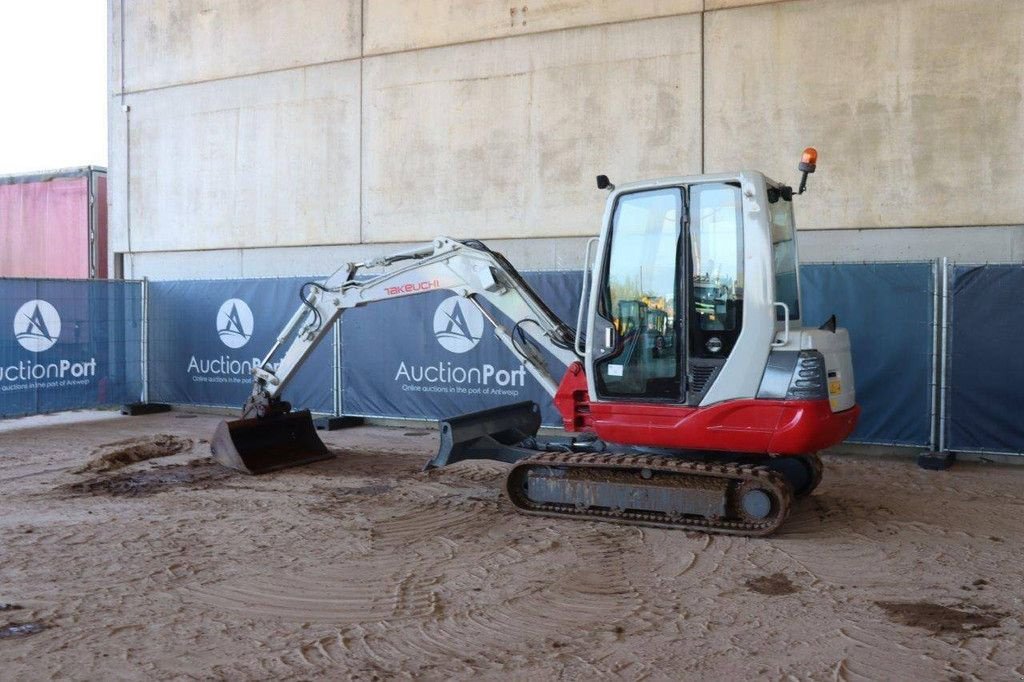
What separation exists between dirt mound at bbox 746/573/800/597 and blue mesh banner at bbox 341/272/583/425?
535cm

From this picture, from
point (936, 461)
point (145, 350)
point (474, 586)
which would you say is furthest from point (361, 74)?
point (474, 586)

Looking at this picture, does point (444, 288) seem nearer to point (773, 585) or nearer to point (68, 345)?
point (773, 585)

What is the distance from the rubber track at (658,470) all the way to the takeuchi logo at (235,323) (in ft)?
24.2

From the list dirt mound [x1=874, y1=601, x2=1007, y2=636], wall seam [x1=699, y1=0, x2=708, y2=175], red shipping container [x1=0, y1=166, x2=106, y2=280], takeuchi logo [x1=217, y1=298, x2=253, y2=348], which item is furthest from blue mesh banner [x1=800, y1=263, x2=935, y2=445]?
red shipping container [x1=0, y1=166, x2=106, y2=280]

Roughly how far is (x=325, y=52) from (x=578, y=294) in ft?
19.1

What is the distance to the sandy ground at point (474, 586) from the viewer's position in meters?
4.26

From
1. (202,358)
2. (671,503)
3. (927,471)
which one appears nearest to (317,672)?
(671,503)

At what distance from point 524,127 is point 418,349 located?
10.8ft

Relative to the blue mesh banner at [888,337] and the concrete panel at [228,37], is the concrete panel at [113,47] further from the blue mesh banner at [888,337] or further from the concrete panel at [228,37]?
the blue mesh banner at [888,337]

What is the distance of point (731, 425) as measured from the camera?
6.30m

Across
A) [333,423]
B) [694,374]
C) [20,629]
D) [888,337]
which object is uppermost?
[888,337]

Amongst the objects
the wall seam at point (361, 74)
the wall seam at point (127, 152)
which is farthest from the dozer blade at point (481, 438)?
the wall seam at point (127, 152)

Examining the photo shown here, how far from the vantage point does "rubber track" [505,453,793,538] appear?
20.4 ft

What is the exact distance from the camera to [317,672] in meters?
4.11
